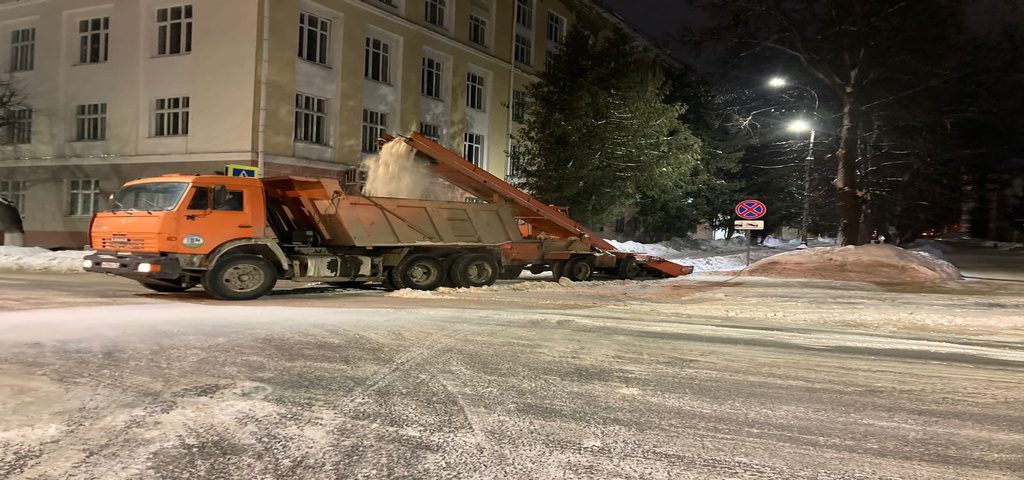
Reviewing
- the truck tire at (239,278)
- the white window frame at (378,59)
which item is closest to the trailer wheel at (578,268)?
the truck tire at (239,278)

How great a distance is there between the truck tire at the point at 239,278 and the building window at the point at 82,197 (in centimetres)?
1863

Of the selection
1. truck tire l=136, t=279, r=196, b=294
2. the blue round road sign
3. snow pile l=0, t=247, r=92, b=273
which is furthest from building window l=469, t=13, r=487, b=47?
truck tire l=136, t=279, r=196, b=294

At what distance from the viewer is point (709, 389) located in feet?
18.6

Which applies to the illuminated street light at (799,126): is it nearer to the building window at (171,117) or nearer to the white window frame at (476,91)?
the white window frame at (476,91)

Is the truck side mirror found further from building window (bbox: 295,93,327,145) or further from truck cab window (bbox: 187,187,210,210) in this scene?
building window (bbox: 295,93,327,145)

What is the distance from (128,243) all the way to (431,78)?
21.9 m

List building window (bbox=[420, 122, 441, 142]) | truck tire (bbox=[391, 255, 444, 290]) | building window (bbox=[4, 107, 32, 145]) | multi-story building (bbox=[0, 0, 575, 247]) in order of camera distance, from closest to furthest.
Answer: truck tire (bbox=[391, 255, 444, 290])
multi-story building (bbox=[0, 0, 575, 247])
building window (bbox=[4, 107, 32, 145])
building window (bbox=[420, 122, 441, 142])

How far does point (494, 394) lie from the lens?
17.5 ft

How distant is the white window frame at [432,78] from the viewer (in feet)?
100

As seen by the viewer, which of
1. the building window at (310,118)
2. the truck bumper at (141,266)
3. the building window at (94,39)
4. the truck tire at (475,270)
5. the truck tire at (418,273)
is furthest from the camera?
the building window at (94,39)

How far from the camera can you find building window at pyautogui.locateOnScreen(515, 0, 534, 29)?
37000 millimetres

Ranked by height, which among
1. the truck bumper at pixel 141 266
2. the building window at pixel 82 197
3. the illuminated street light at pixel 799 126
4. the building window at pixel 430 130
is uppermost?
the illuminated street light at pixel 799 126

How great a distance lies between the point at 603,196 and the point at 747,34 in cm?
849

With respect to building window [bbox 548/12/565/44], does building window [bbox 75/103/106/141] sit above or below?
below
